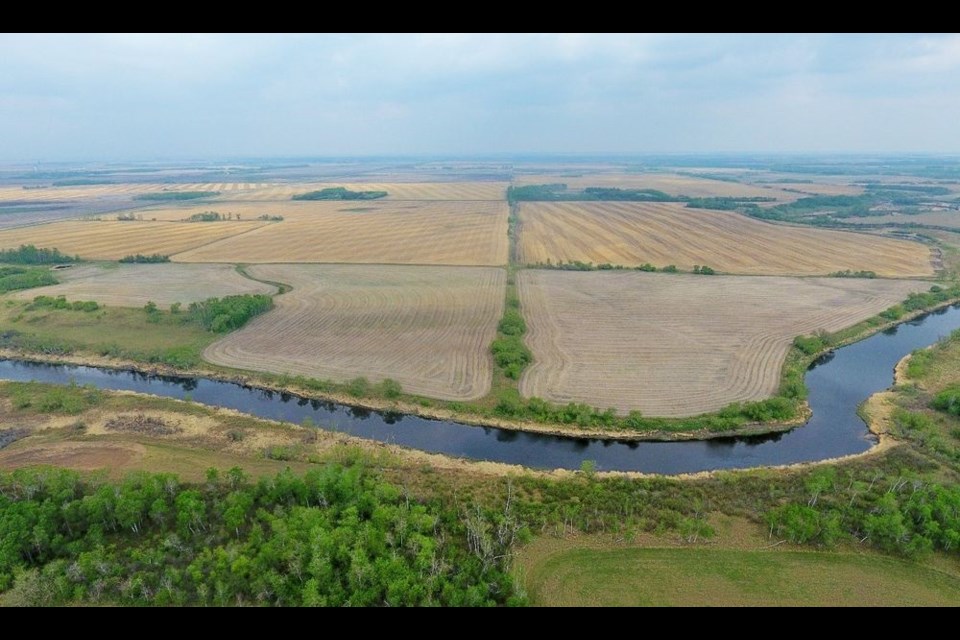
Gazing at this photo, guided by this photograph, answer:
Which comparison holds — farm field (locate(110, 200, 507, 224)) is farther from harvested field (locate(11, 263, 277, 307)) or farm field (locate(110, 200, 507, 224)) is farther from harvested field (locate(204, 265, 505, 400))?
harvested field (locate(204, 265, 505, 400))

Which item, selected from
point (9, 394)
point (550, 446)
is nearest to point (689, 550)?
point (550, 446)

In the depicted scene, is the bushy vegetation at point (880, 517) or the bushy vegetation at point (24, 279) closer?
the bushy vegetation at point (880, 517)

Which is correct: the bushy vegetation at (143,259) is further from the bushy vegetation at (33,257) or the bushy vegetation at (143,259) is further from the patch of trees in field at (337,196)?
the patch of trees in field at (337,196)

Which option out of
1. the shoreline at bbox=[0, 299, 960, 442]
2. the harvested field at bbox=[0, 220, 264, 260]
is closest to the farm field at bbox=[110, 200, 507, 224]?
the harvested field at bbox=[0, 220, 264, 260]

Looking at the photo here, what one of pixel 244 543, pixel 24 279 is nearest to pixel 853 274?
pixel 244 543

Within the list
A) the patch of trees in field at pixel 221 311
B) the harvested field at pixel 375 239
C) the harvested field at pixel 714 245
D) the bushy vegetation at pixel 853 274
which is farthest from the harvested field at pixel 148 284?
the bushy vegetation at pixel 853 274
